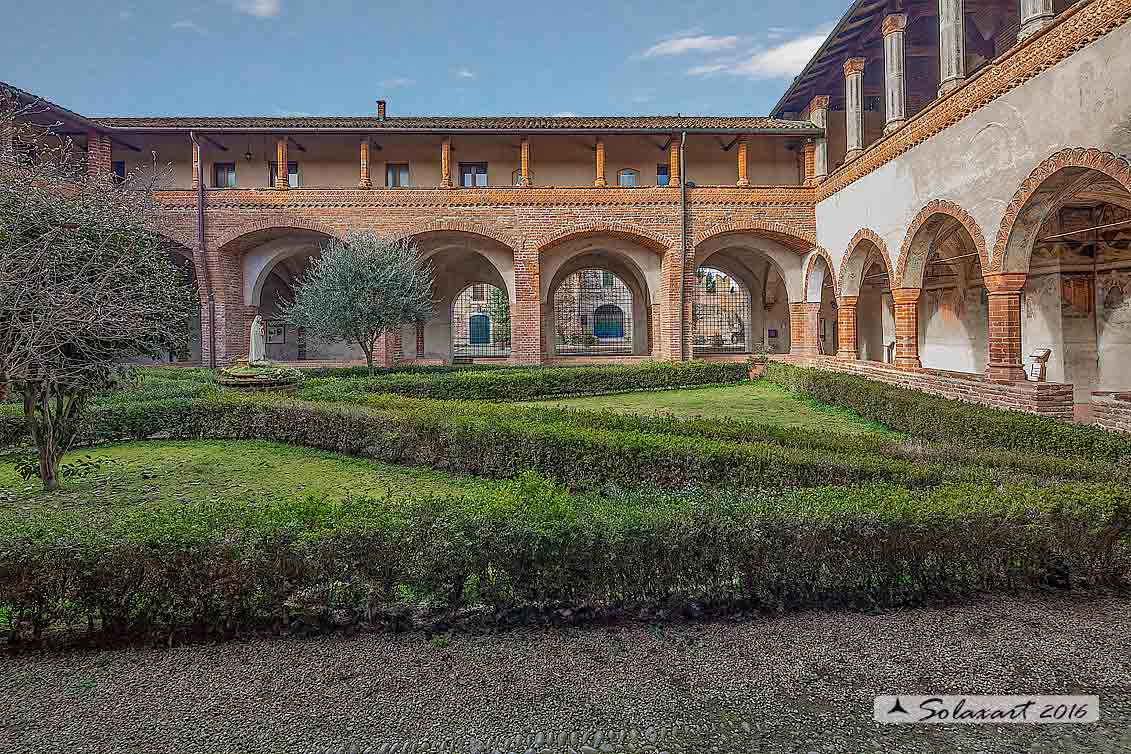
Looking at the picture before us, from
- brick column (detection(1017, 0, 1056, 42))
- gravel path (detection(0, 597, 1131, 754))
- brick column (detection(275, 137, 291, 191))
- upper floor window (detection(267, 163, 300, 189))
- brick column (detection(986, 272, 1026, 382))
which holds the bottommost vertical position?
gravel path (detection(0, 597, 1131, 754))

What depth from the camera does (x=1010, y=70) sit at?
31.2ft

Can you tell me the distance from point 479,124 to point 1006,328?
13911mm

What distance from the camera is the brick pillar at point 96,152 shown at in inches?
673

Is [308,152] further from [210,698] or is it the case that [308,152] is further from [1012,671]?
[1012,671]

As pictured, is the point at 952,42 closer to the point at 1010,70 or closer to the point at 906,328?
the point at 1010,70

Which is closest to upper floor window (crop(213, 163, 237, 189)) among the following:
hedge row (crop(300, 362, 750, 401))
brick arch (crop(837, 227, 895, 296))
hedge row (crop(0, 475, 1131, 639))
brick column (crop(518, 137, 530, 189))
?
brick column (crop(518, 137, 530, 189))

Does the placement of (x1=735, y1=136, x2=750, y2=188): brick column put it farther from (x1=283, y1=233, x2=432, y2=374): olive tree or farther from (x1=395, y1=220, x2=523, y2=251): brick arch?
(x1=283, y1=233, x2=432, y2=374): olive tree

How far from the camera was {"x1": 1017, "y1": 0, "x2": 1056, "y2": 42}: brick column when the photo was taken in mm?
8914

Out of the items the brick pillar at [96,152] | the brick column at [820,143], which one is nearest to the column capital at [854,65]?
the brick column at [820,143]

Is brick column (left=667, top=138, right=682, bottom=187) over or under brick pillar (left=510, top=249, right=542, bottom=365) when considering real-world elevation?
over

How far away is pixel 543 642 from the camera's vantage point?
347 cm

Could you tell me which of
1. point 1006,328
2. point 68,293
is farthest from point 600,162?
point 68,293

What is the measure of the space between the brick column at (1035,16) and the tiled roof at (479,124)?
8.90 meters

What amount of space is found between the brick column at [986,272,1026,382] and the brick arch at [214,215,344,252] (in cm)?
1533
